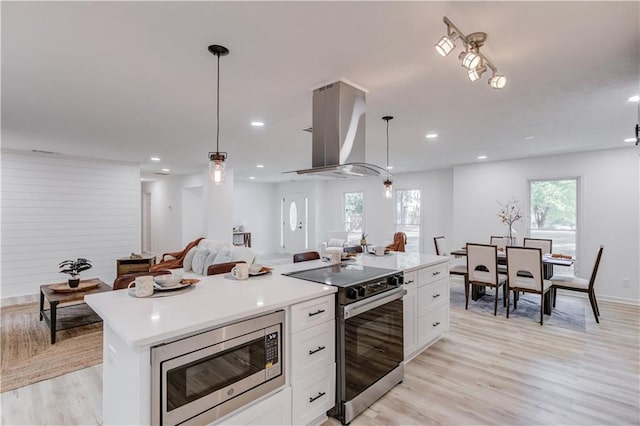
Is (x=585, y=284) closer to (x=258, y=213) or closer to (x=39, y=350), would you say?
(x=39, y=350)

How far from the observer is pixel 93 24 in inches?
72.3

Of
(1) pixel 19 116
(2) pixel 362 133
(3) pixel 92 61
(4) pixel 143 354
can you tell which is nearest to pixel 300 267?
(2) pixel 362 133

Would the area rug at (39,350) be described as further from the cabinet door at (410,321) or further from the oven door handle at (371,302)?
the cabinet door at (410,321)

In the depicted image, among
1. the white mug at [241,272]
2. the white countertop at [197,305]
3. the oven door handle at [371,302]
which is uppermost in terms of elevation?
the white mug at [241,272]

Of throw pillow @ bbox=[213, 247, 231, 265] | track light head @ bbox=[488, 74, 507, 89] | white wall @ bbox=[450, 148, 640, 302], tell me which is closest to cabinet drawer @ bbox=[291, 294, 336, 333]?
track light head @ bbox=[488, 74, 507, 89]

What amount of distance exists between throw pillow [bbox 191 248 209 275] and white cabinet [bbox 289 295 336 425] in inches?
131

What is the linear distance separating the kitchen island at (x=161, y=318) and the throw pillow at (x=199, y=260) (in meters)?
2.74

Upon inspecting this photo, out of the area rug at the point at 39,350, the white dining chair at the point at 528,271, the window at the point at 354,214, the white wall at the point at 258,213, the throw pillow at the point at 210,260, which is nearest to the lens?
the area rug at the point at 39,350

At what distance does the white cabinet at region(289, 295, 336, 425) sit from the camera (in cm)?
190

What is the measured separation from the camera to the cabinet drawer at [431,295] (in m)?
3.14

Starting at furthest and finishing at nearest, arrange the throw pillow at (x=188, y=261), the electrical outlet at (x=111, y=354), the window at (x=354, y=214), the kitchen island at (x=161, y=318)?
the window at (x=354, y=214)
the throw pillow at (x=188, y=261)
the electrical outlet at (x=111, y=354)
the kitchen island at (x=161, y=318)

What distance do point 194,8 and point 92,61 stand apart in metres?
1.14

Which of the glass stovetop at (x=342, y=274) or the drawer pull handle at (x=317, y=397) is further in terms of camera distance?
the glass stovetop at (x=342, y=274)

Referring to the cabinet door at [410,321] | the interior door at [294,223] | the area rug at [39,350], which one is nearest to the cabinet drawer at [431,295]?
the cabinet door at [410,321]
